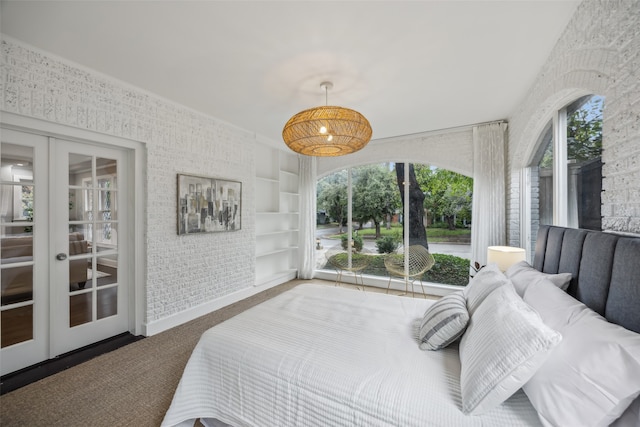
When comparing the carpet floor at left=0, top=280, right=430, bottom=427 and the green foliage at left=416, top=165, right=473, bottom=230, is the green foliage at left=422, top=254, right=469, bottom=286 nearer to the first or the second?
the green foliage at left=416, top=165, right=473, bottom=230

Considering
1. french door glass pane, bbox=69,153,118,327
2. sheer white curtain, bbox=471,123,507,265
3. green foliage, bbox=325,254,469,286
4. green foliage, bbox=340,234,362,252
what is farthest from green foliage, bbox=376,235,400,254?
french door glass pane, bbox=69,153,118,327

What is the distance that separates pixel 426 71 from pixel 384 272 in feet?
11.1

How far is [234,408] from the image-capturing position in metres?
1.41

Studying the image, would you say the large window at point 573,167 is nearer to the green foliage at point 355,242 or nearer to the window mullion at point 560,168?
the window mullion at point 560,168

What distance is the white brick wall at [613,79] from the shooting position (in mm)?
1156

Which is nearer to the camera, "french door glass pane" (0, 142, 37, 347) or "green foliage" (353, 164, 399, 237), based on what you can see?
"french door glass pane" (0, 142, 37, 347)

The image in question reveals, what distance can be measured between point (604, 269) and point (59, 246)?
3.89m

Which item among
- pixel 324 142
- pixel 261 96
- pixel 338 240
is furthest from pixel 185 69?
pixel 338 240

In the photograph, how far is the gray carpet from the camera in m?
1.70

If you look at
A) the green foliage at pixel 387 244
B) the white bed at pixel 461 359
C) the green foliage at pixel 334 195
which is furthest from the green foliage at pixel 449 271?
the white bed at pixel 461 359

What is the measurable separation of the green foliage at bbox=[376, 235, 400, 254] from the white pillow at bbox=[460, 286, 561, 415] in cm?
341

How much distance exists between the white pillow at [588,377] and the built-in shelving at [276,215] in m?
3.93

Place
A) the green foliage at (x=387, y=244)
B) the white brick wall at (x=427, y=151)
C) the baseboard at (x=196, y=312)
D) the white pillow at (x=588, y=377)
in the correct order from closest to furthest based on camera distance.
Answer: the white pillow at (x=588, y=377), the baseboard at (x=196, y=312), the white brick wall at (x=427, y=151), the green foliage at (x=387, y=244)

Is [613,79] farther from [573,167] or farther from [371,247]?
[371,247]
